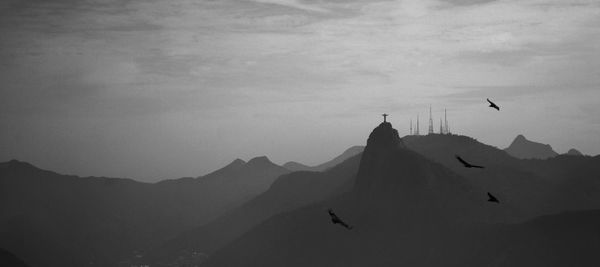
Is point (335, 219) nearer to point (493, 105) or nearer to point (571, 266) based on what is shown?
point (493, 105)

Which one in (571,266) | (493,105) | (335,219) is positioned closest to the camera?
(335,219)

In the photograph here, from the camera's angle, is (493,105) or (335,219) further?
(493,105)

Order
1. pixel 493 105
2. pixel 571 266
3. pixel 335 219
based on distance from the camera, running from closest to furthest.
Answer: pixel 335 219, pixel 493 105, pixel 571 266

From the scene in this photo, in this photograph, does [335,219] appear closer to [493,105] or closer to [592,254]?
[493,105]

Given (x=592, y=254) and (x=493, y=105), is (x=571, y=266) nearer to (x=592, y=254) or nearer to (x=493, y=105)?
(x=592, y=254)

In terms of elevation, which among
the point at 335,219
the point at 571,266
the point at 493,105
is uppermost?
the point at 493,105

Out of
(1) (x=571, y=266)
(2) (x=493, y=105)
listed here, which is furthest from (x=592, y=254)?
(2) (x=493, y=105)

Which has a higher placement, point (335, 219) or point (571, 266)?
point (335, 219)

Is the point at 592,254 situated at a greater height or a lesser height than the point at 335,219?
lesser
